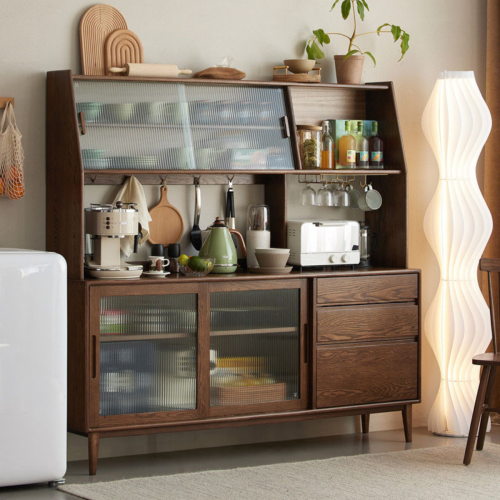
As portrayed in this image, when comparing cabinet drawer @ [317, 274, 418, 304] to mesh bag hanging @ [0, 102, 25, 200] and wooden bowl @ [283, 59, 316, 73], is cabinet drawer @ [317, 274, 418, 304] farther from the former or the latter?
mesh bag hanging @ [0, 102, 25, 200]

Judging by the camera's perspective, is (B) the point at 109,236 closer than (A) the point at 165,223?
Yes

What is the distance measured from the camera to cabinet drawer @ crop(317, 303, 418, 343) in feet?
12.3

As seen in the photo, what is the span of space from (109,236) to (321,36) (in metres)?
1.45

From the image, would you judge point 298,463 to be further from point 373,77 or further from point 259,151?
point 373,77

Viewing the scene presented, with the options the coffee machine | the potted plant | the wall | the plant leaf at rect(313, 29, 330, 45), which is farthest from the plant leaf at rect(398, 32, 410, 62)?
the coffee machine

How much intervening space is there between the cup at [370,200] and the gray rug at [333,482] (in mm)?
1203

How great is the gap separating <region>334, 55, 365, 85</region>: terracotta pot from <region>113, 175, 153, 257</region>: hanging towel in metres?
1.13

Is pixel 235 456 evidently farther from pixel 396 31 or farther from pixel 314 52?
pixel 396 31

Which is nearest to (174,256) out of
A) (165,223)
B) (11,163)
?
(165,223)

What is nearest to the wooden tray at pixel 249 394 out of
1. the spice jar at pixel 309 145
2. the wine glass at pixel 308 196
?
A: the wine glass at pixel 308 196

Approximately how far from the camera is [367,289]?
151 inches

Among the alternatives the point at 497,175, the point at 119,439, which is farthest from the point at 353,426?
the point at 497,175

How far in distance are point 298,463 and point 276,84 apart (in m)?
1.71

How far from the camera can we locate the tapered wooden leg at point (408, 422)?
157 inches
